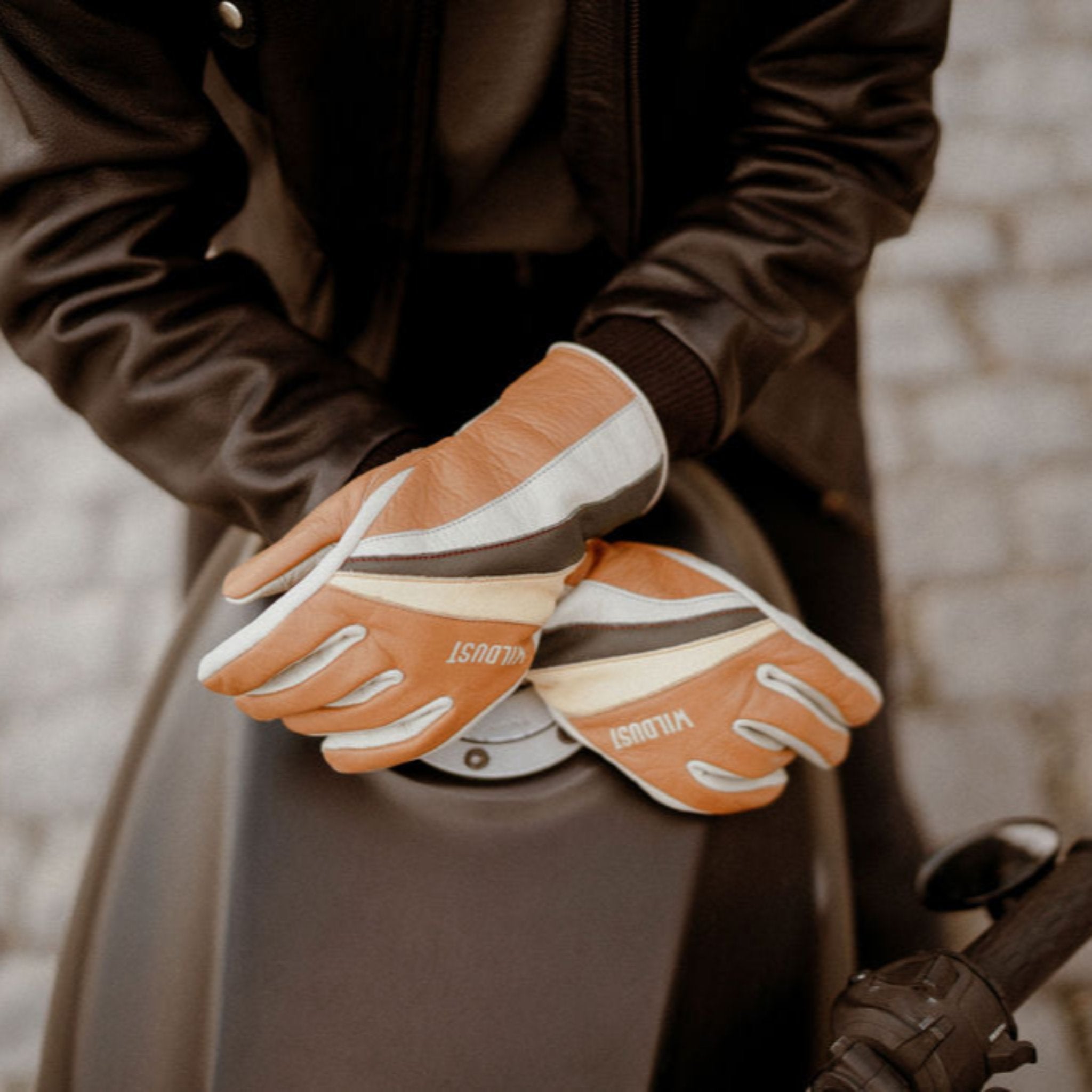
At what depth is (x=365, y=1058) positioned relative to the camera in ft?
2.43

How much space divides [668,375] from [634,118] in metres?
0.22

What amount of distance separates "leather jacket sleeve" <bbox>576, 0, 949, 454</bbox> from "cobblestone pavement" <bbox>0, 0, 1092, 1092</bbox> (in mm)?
877

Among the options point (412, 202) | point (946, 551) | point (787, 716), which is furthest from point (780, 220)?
point (946, 551)

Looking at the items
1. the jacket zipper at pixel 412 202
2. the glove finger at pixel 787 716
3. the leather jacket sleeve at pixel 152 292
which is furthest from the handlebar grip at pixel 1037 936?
the jacket zipper at pixel 412 202

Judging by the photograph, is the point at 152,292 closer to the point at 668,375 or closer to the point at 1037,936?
the point at 668,375

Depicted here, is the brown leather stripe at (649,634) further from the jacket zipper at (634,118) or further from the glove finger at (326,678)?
the jacket zipper at (634,118)

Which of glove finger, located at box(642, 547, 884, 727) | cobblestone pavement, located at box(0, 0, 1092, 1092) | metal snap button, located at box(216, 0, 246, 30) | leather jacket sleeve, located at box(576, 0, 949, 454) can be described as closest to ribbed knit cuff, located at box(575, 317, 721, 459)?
leather jacket sleeve, located at box(576, 0, 949, 454)

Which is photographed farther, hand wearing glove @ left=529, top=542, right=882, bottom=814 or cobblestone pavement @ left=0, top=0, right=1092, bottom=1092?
cobblestone pavement @ left=0, top=0, right=1092, bottom=1092

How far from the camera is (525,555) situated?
79cm

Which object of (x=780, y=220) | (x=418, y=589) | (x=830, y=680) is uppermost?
(x=780, y=220)

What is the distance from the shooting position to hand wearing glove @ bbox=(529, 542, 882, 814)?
0.82 m

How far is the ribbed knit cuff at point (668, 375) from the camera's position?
0.90 m

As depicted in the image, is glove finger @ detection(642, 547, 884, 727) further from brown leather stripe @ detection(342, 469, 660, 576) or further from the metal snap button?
the metal snap button

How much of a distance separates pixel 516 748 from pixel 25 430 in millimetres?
1845
